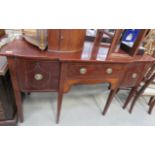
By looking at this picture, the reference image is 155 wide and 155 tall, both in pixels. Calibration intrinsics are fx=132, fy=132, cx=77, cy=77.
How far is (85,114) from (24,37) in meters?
1.06

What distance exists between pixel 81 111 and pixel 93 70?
697 millimetres

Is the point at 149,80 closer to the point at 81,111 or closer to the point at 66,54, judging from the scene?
the point at 81,111

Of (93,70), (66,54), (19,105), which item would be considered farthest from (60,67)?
(19,105)

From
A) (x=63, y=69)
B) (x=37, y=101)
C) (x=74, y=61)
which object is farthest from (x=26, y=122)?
(x=74, y=61)

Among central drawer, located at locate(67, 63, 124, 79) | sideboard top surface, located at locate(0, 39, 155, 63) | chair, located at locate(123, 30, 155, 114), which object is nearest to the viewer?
sideboard top surface, located at locate(0, 39, 155, 63)

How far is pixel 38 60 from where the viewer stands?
0.97 metres

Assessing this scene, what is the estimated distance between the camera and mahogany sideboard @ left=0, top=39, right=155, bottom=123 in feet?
3.19

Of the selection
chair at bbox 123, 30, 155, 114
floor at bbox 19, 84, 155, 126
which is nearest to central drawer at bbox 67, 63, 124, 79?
chair at bbox 123, 30, 155, 114

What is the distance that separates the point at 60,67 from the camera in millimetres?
1035

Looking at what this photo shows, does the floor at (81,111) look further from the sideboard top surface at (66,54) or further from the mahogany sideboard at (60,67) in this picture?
the sideboard top surface at (66,54)

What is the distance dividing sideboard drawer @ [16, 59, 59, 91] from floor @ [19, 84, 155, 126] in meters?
0.48

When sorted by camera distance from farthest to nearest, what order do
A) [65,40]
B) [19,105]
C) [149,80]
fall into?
[149,80] → [19,105] → [65,40]

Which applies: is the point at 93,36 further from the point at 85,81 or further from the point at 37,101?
the point at 37,101

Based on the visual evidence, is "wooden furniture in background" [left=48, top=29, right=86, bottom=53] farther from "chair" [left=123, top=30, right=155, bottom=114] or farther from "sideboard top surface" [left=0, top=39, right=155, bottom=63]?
"chair" [left=123, top=30, right=155, bottom=114]
